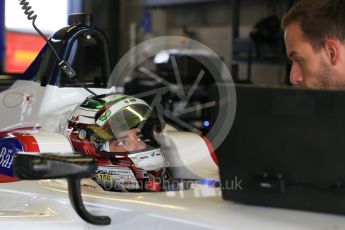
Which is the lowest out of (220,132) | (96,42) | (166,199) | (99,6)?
(166,199)

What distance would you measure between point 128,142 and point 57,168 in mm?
427

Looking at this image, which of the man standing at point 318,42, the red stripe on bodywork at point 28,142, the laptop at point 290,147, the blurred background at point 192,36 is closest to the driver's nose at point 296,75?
the man standing at point 318,42

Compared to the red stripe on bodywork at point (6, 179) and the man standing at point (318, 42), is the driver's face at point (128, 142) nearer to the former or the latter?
the red stripe on bodywork at point (6, 179)

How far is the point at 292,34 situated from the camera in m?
0.89

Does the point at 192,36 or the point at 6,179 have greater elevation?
the point at 192,36

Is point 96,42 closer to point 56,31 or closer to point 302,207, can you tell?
point 56,31

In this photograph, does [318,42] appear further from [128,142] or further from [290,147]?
[128,142]

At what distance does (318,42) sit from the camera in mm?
836

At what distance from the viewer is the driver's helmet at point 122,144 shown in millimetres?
1078

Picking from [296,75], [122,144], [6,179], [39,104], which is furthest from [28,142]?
[296,75]

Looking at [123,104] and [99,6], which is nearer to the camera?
[123,104]

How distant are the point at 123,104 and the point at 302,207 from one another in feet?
1.81

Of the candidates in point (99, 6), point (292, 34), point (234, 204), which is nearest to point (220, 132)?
point (234, 204)

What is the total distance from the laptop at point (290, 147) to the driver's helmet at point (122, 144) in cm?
42
